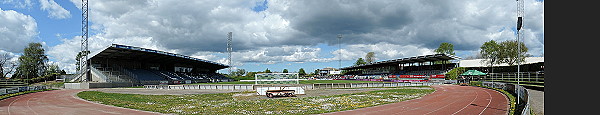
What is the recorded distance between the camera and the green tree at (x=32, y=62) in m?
74.9

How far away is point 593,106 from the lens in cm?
443

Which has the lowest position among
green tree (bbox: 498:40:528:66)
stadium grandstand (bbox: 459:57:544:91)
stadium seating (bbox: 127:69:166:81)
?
stadium seating (bbox: 127:69:166:81)

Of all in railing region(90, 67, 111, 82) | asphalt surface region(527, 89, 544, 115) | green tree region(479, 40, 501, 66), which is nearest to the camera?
asphalt surface region(527, 89, 544, 115)

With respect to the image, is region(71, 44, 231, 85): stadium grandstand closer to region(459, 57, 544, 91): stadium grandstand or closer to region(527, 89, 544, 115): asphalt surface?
region(527, 89, 544, 115): asphalt surface

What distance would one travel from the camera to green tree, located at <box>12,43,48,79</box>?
74875 mm

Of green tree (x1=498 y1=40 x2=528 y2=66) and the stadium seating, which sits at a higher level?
green tree (x1=498 y1=40 x2=528 y2=66)

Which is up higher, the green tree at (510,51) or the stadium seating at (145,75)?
the green tree at (510,51)

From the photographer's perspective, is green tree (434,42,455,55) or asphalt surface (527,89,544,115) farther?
green tree (434,42,455,55)

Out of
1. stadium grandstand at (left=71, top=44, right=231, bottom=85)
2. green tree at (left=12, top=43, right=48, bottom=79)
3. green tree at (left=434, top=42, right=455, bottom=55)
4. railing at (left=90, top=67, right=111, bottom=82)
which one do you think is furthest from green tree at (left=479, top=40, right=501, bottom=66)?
green tree at (left=12, top=43, right=48, bottom=79)

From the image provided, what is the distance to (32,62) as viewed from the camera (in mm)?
76938

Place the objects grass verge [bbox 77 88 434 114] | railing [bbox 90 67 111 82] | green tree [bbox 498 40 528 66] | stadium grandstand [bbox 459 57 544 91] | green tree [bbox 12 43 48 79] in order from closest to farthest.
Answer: grass verge [bbox 77 88 434 114] → stadium grandstand [bbox 459 57 544 91] → railing [bbox 90 67 111 82] → green tree [bbox 498 40 528 66] → green tree [bbox 12 43 48 79]

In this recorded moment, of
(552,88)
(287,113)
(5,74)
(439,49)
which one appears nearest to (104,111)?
(287,113)

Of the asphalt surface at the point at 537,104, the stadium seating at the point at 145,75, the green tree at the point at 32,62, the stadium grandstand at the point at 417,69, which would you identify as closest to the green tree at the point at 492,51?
the stadium grandstand at the point at 417,69

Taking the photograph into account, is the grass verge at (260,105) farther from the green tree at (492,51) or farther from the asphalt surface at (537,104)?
the green tree at (492,51)
